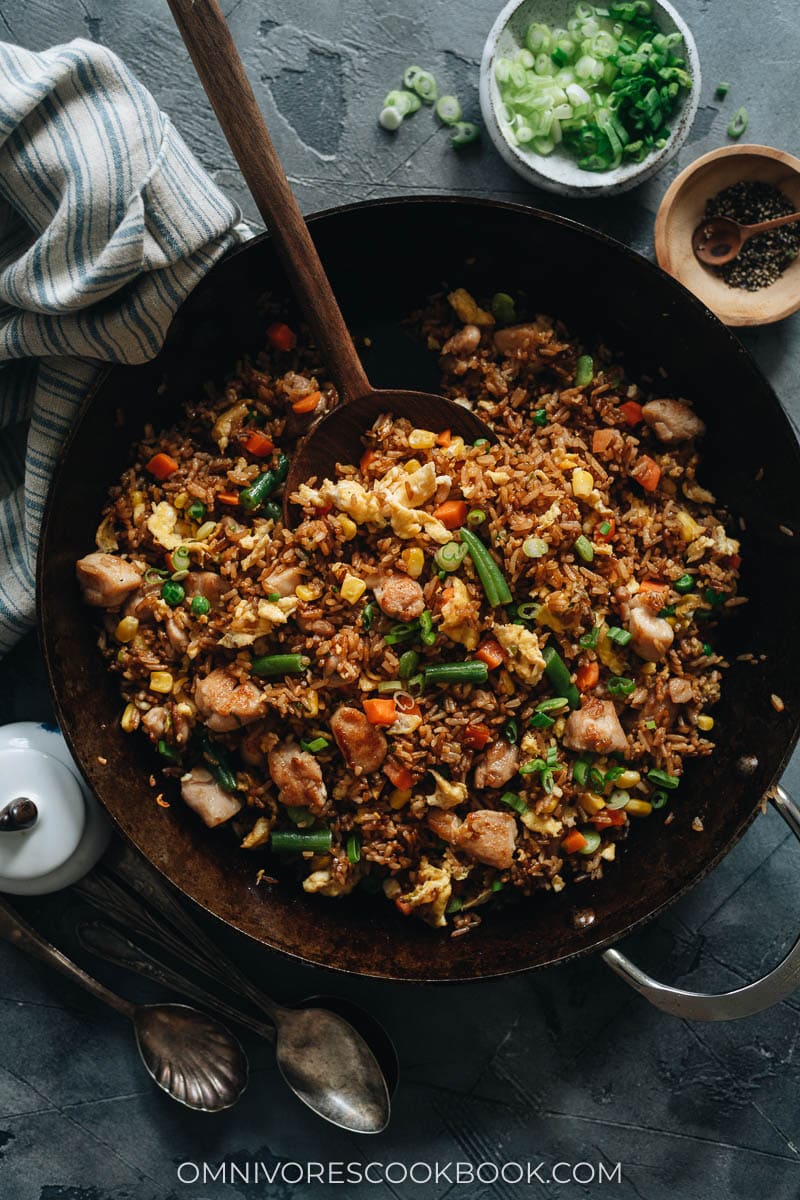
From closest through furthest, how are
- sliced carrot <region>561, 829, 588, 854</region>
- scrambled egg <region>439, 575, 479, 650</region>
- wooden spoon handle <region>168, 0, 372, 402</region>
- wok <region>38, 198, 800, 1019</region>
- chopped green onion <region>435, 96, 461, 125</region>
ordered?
wooden spoon handle <region>168, 0, 372, 402</region> → scrambled egg <region>439, 575, 479, 650</region> → wok <region>38, 198, 800, 1019</region> → sliced carrot <region>561, 829, 588, 854</region> → chopped green onion <region>435, 96, 461, 125</region>

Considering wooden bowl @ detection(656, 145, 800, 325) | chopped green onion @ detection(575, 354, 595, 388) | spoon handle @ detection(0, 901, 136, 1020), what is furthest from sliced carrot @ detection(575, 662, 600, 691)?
spoon handle @ detection(0, 901, 136, 1020)

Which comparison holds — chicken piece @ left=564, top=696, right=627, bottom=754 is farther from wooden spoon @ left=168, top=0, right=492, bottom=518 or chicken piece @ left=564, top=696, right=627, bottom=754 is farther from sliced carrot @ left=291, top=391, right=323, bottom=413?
sliced carrot @ left=291, top=391, right=323, bottom=413

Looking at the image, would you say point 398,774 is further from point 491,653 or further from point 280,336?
point 280,336

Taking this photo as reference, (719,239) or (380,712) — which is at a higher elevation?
(719,239)

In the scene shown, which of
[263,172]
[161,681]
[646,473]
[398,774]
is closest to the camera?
[263,172]

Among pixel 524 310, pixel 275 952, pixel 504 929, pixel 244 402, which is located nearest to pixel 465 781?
pixel 504 929

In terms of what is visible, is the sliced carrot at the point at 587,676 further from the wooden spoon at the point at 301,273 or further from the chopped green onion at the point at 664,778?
the wooden spoon at the point at 301,273

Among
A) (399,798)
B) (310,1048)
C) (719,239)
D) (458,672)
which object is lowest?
(310,1048)

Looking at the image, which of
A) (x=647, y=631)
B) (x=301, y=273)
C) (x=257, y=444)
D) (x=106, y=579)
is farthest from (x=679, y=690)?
(x=106, y=579)
